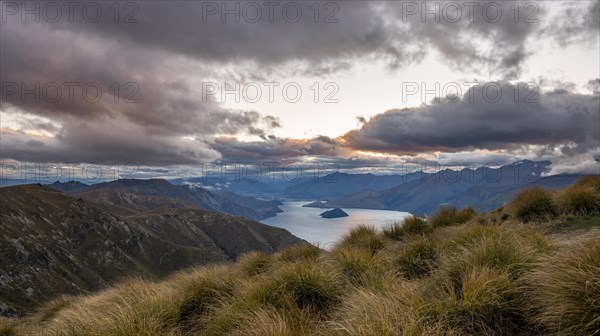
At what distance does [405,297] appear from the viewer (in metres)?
5.96

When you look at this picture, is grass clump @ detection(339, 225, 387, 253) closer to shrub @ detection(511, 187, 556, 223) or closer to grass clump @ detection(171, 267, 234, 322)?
grass clump @ detection(171, 267, 234, 322)

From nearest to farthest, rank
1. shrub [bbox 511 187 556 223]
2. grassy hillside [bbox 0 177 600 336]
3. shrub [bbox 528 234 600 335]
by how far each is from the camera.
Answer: shrub [bbox 528 234 600 335], grassy hillside [bbox 0 177 600 336], shrub [bbox 511 187 556 223]

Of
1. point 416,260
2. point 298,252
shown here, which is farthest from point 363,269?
point 298,252

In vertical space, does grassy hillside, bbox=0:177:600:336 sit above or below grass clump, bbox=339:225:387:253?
above

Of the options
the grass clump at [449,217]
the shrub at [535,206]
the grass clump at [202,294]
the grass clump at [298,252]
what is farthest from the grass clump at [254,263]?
the shrub at [535,206]

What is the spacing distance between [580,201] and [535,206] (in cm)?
150

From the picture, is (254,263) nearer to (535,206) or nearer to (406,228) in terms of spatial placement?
(406,228)

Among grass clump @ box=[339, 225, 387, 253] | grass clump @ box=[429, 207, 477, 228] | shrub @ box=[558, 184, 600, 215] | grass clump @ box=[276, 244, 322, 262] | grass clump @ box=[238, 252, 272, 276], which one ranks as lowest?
grass clump @ box=[238, 252, 272, 276]

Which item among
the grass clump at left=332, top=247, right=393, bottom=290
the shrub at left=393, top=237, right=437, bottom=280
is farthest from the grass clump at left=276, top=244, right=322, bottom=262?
the shrub at left=393, top=237, right=437, bottom=280

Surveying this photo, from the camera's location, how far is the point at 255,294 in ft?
24.8

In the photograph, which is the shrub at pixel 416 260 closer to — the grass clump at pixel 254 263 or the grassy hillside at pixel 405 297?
the grassy hillside at pixel 405 297

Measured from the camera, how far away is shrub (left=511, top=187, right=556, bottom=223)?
1401cm

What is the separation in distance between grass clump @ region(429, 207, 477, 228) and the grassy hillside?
5.58 meters

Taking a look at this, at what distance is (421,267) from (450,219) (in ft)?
30.5
